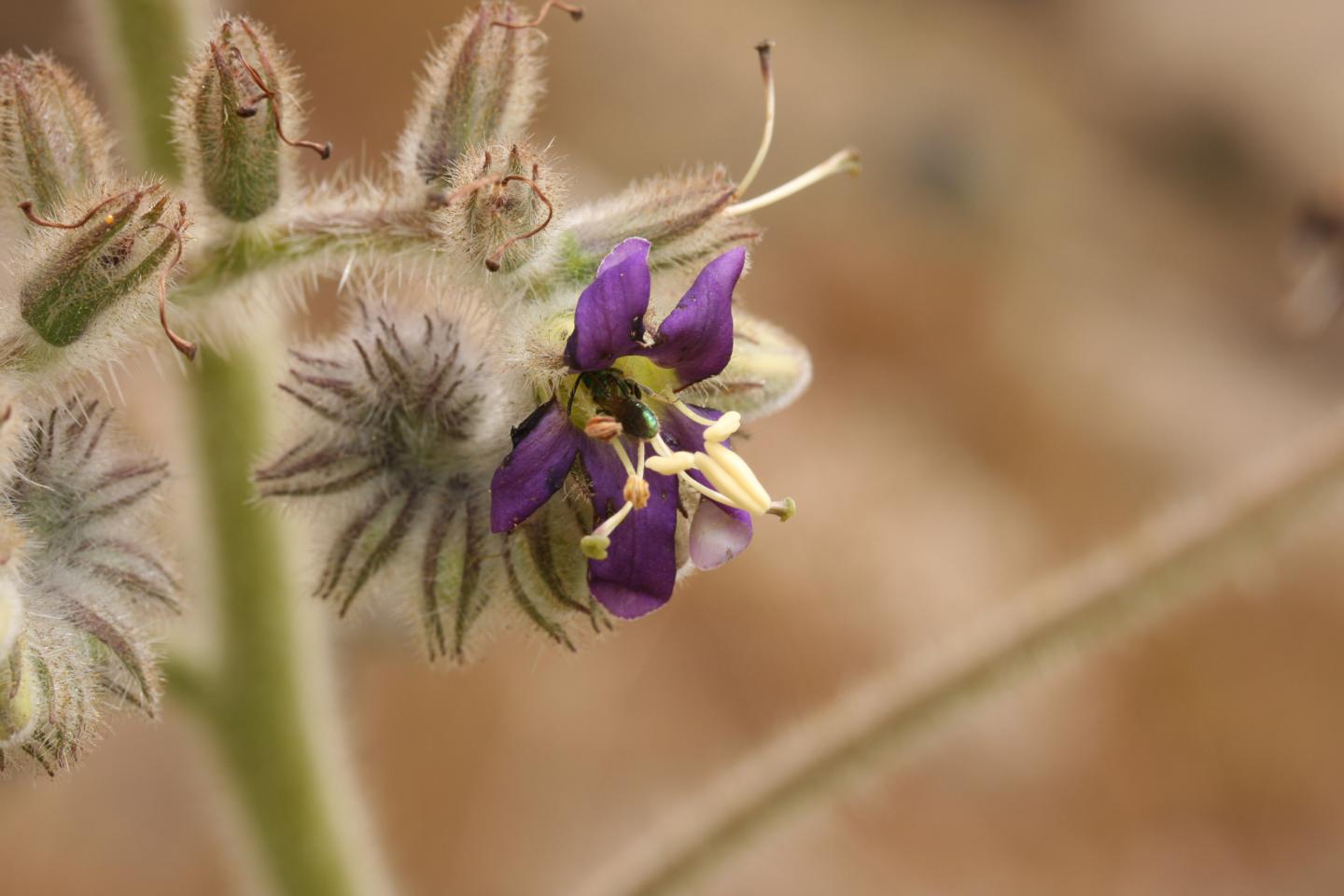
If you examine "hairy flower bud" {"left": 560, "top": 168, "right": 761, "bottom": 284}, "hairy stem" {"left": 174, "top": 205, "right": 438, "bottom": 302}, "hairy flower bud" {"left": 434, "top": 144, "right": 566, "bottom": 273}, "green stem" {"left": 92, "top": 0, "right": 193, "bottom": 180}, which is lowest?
"hairy flower bud" {"left": 560, "top": 168, "right": 761, "bottom": 284}

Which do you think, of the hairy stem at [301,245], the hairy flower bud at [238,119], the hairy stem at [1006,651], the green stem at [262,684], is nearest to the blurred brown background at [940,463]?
the green stem at [262,684]

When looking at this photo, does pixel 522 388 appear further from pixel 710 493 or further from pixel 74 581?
pixel 74 581

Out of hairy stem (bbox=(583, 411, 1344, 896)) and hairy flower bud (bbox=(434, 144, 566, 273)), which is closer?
hairy flower bud (bbox=(434, 144, 566, 273))

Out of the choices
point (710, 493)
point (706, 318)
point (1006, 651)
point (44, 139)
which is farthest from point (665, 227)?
point (1006, 651)

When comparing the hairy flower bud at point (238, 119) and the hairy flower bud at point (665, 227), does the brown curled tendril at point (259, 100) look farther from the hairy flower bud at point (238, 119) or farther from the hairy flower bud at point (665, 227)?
the hairy flower bud at point (665, 227)

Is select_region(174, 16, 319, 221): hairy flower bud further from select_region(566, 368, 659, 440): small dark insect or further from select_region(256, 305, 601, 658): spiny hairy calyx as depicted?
select_region(566, 368, 659, 440): small dark insect

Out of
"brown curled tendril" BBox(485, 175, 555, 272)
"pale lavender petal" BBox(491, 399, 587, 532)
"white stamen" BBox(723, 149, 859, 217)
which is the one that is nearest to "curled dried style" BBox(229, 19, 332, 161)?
"brown curled tendril" BBox(485, 175, 555, 272)

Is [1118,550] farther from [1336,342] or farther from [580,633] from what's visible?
[1336,342]
